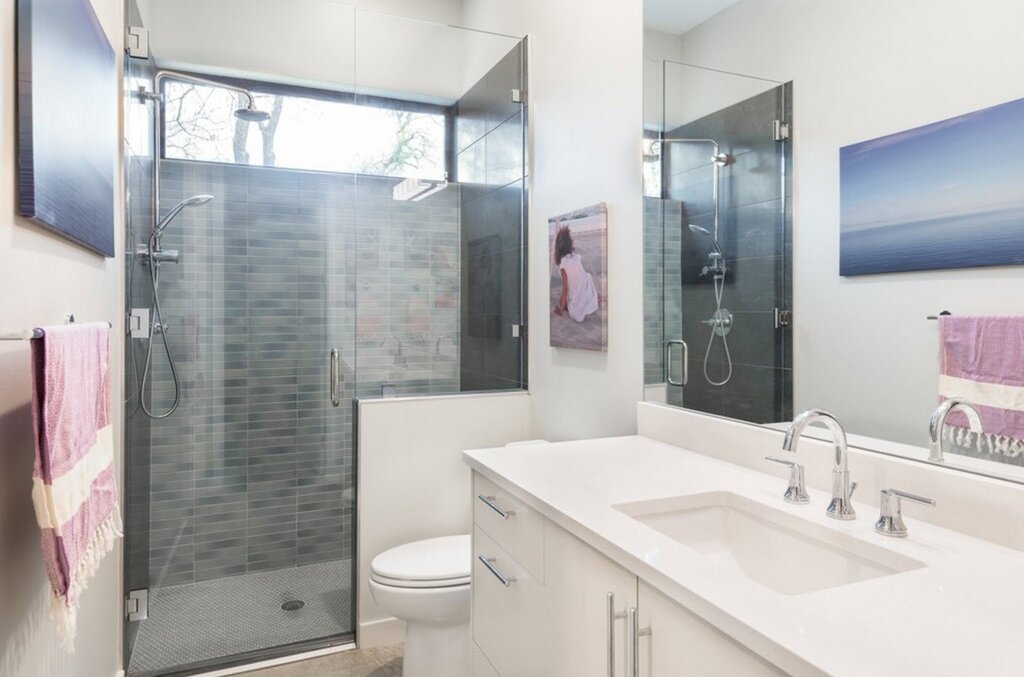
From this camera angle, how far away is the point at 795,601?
0.84 meters

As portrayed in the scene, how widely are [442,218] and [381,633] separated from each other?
1737 mm

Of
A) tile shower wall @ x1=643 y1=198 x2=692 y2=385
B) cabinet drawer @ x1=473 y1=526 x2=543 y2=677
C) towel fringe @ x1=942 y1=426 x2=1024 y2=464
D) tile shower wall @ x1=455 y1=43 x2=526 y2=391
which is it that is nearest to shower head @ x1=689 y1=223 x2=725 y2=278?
tile shower wall @ x1=643 y1=198 x2=692 y2=385

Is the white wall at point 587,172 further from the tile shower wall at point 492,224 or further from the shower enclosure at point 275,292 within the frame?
the shower enclosure at point 275,292

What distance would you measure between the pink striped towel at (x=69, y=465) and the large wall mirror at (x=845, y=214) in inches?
58.5

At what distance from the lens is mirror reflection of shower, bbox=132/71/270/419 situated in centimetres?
235

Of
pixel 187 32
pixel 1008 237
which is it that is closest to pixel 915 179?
pixel 1008 237

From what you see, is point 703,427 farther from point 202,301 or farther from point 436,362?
point 202,301

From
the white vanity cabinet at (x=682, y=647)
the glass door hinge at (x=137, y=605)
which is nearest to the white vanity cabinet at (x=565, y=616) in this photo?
the white vanity cabinet at (x=682, y=647)

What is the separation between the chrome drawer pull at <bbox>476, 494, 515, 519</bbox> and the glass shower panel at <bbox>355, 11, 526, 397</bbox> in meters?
1.06

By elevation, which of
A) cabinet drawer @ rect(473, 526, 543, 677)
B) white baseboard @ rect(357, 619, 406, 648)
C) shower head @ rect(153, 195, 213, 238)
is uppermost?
shower head @ rect(153, 195, 213, 238)

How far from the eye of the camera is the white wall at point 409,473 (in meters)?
2.54

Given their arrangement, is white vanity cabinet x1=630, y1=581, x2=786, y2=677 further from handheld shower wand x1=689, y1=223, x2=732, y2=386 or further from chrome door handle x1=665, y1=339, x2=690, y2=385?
chrome door handle x1=665, y1=339, x2=690, y2=385

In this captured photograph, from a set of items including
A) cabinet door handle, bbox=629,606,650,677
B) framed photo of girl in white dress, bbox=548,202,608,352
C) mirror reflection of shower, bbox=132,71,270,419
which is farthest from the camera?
mirror reflection of shower, bbox=132,71,270,419

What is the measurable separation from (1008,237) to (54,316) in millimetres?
1801
